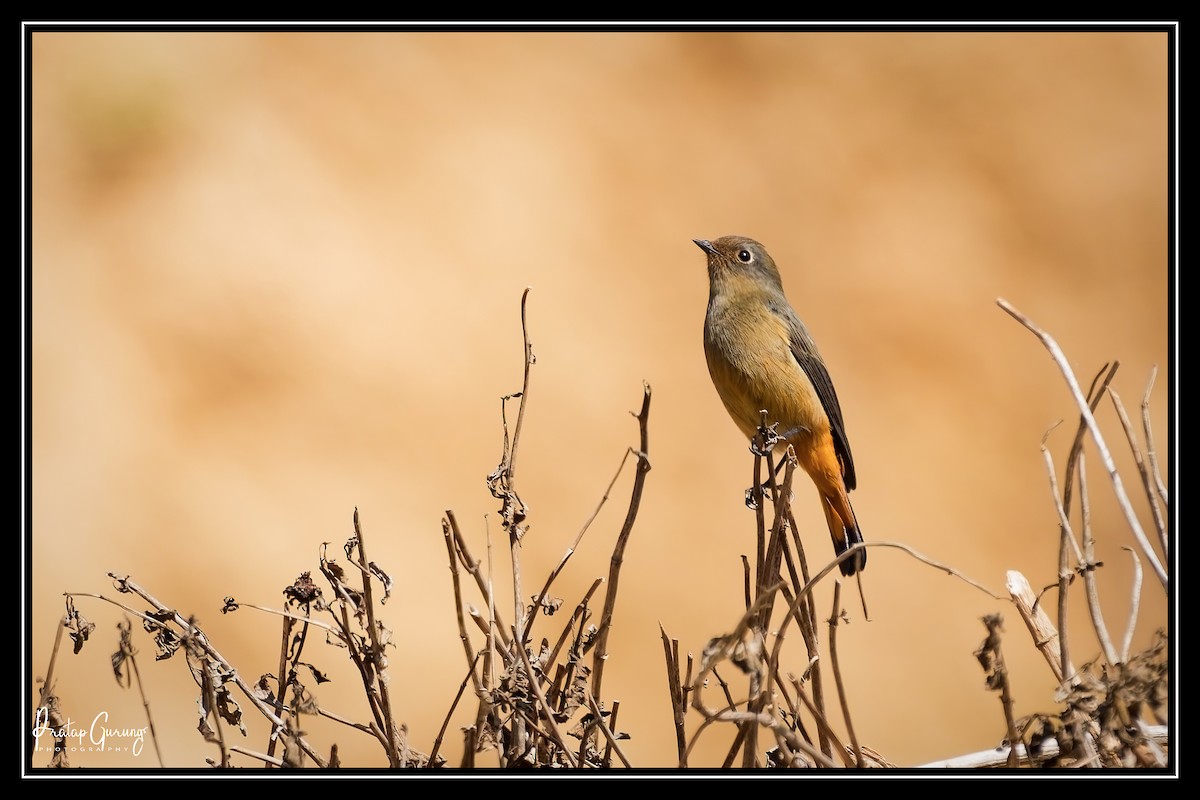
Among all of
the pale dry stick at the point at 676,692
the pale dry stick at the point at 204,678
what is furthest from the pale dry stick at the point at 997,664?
the pale dry stick at the point at 204,678

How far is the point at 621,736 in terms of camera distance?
6.73 ft

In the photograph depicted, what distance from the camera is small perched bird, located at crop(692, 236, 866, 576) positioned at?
4.50 metres

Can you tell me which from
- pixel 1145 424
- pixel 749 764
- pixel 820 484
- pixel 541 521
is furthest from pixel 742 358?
pixel 541 521

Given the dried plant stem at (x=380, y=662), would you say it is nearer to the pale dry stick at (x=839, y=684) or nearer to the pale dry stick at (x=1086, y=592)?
the pale dry stick at (x=839, y=684)

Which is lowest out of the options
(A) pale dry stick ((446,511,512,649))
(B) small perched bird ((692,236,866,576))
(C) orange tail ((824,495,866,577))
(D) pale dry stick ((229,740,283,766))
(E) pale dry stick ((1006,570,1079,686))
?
(D) pale dry stick ((229,740,283,766))

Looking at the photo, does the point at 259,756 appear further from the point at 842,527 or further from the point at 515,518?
the point at 842,527

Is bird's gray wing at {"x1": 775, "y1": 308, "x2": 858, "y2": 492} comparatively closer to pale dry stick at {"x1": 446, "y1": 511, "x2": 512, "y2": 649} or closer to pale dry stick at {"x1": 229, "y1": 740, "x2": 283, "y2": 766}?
pale dry stick at {"x1": 446, "y1": 511, "x2": 512, "y2": 649}

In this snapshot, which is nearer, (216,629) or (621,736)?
(621,736)

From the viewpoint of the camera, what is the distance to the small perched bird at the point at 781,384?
4504 mm

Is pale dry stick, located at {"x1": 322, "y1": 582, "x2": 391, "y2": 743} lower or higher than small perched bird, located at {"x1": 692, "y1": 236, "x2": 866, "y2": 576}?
lower

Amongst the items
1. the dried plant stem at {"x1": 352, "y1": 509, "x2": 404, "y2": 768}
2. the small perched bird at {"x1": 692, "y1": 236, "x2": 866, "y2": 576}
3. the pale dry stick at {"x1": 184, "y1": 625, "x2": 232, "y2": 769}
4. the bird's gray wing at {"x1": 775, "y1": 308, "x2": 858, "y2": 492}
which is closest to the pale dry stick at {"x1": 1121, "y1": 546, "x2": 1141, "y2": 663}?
the dried plant stem at {"x1": 352, "y1": 509, "x2": 404, "y2": 768}
